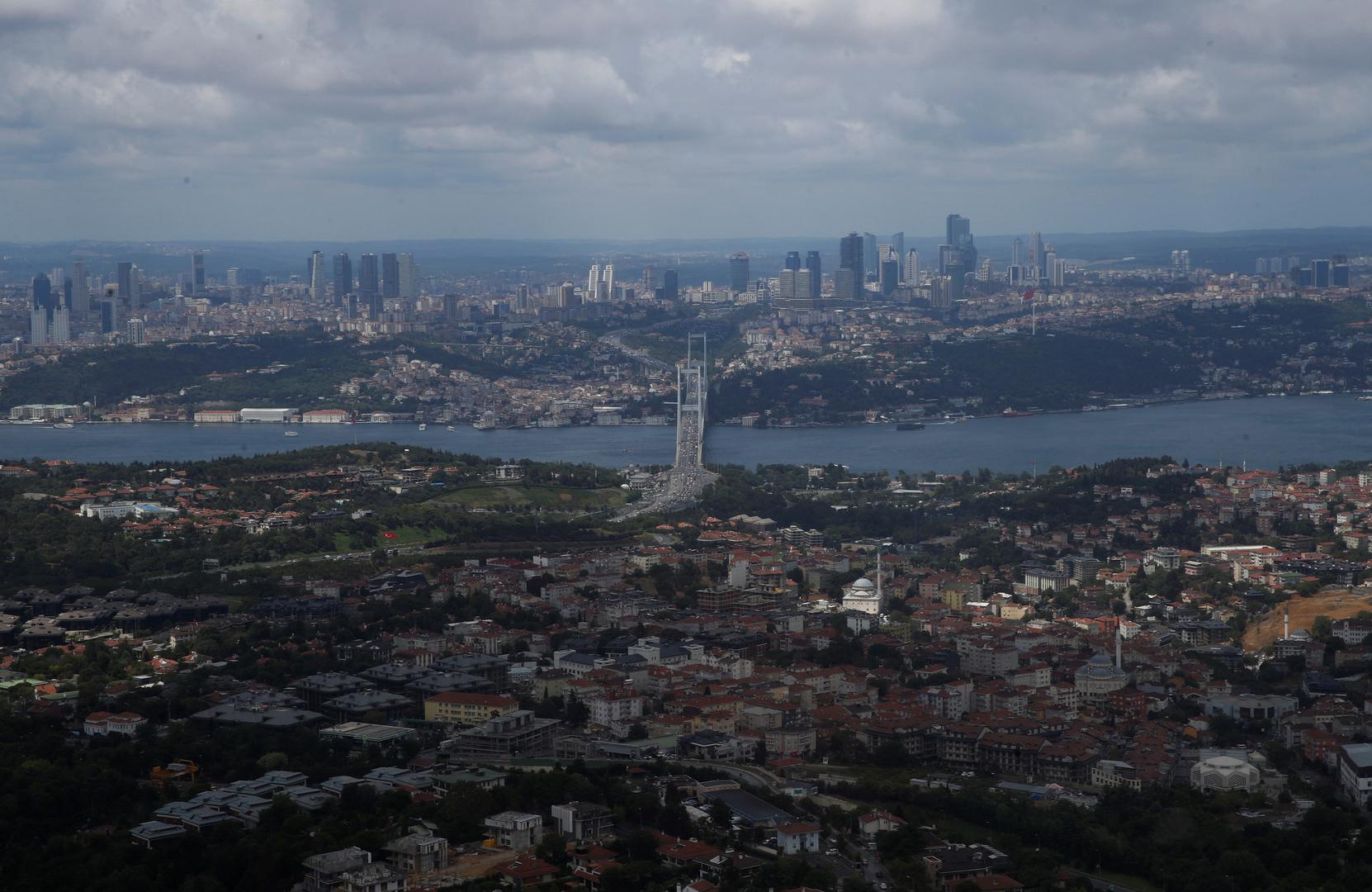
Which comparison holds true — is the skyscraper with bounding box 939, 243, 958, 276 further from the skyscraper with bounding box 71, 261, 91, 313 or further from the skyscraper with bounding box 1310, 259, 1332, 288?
the skyscraper with bounding box 71, 261, 91, 313

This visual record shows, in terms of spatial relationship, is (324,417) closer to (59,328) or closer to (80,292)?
(59,328)

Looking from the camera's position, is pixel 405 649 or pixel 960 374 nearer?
pixel 405 649

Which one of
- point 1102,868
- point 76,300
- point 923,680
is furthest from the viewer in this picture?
point 76,300

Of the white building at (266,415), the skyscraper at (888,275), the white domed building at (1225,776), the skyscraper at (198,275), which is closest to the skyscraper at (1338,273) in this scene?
the skyscraper at (888,275)

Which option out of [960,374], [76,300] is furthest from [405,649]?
[76,300]

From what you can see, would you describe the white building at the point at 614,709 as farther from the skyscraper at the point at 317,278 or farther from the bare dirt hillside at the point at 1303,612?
the skyscraper at the point at 317,278

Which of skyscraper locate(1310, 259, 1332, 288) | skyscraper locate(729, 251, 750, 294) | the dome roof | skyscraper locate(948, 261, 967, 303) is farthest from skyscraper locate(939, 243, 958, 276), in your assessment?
the dome roof

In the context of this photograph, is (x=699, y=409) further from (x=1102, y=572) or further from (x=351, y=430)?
(x=1102, y=572)
